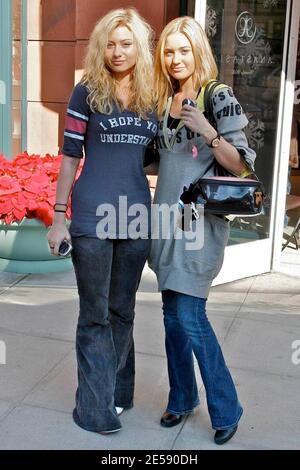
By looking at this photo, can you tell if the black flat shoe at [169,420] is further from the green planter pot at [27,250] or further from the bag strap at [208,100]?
the green planter pot at [27,250]

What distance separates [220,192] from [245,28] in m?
2.94

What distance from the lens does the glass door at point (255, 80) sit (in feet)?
16.9

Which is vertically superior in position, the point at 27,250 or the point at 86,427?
the point at 27,250

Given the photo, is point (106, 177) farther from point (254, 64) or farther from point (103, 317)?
point (254, 64)

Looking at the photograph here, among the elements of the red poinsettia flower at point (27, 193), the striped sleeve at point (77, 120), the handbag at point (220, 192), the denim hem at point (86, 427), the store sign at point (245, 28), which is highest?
the store sign at point (245, 28)

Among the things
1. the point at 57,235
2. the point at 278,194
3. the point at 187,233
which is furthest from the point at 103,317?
the point at 278,194

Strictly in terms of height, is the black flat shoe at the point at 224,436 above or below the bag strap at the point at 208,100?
below

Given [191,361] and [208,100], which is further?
[191,361]

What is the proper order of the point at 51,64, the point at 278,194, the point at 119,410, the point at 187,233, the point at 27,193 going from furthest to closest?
the point at 51,64 → the point at 278,194 → the point at 27,193 → the point at 119,410 → the point at 187,233

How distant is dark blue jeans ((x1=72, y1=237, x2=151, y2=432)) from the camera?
2.86 meters

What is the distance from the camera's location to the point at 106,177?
2.80 meters

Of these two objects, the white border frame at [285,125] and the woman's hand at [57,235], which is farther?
the white border frame at [285,125]

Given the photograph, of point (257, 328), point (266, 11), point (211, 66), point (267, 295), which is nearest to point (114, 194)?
point (211, 66)

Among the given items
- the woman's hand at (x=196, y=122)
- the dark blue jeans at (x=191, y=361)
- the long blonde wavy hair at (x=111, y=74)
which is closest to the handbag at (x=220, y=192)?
the woman's hand at (x=196, y=122)
